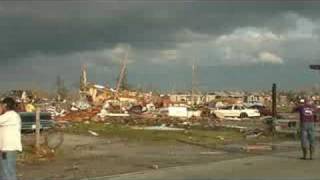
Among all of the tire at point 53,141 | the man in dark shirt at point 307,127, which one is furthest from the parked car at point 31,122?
the man in dark shirt at point 307,127

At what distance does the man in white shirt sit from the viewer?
41.2 ft

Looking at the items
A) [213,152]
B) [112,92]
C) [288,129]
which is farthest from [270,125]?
[112,92]

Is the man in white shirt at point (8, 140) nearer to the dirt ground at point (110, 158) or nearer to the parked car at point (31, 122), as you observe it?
the dirt ground at point (110, 158)

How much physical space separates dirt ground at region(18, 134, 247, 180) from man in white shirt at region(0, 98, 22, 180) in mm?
5345

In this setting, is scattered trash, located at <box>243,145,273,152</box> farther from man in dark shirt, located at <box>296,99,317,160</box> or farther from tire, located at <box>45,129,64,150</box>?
tire, located at <box>45,129,64,150</box>

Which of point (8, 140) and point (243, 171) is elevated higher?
point (8, 140)

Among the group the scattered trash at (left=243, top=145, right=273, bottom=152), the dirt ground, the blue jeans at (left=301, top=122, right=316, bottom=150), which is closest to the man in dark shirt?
the blue jeans at (left=301, top=122, right=316, bottom=150)

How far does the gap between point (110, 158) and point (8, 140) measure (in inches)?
450

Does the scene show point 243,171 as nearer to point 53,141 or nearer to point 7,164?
point 7,164

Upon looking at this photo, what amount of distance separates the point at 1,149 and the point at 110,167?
8296 millimetres

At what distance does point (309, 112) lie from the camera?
75.2ft

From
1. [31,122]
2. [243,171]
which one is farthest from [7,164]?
[31,122]

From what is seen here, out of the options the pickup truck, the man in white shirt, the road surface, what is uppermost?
the man in white shirt

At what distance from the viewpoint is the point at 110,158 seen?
78.4 ft
